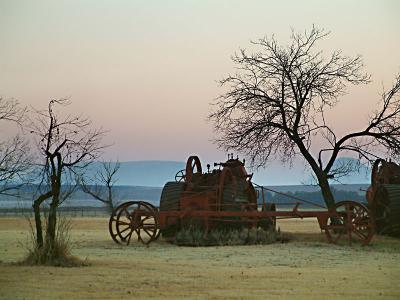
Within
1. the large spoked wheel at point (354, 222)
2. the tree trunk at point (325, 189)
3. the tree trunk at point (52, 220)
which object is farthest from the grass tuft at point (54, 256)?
the tree trunk at point (325, 189)

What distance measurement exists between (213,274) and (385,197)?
36.7ft

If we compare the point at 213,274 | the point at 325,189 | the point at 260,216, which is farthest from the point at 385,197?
the point at 213,274

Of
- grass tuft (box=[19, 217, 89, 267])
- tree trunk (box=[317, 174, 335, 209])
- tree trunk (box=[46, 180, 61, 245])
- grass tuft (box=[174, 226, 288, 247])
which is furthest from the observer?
tree trunk (box=[317, 174, 335, 209])

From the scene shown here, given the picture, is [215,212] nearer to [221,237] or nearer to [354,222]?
[221,237]

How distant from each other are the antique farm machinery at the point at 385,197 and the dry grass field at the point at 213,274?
312 centimetres

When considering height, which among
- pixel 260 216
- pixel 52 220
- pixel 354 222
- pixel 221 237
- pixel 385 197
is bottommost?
pixel 221 237

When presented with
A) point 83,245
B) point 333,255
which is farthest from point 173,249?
point 333,255

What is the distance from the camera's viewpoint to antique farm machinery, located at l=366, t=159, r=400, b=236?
22.7 m

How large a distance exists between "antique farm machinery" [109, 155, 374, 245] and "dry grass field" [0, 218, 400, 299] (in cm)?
130

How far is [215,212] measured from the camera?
20844 millimetres

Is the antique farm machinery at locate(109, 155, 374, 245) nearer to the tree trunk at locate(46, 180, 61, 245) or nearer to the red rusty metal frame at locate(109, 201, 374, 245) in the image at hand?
the red rusty metal frame at locate(109, 201, 374, 245)

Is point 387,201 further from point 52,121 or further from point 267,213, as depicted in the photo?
point 52,121

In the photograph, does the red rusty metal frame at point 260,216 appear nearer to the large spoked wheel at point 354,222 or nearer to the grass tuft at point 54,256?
the large spoked wheel at point 354,222

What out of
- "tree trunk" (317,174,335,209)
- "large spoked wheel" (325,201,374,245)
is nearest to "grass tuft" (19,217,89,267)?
"large spoked wheel" (325,201,374,245)
